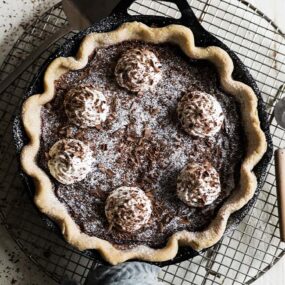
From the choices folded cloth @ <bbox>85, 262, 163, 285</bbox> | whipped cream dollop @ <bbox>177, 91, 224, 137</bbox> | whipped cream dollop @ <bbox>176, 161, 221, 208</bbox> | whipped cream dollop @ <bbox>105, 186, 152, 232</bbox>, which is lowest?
folded cloth @ <bbox>85, 262, 163, 285</bbox>

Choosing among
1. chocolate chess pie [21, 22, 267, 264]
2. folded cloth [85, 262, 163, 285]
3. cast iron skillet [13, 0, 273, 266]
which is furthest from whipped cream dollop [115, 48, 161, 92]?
folded cloth [85, 262, 163, 285]

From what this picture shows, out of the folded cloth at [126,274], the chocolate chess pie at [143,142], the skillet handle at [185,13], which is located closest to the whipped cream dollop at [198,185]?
the chocolate chess pie at [143,142]

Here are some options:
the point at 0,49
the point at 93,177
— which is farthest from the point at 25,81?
the point at 93,177

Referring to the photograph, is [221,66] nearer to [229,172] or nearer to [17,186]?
[229,172]

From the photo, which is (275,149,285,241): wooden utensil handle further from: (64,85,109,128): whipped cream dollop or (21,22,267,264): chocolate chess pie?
(64,85,109,128): whipped cream dollop

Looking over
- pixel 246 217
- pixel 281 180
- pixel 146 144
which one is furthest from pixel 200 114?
pixel 246 217

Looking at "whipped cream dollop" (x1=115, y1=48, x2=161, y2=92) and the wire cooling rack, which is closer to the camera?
"whipped cream dollop" (x1=115, y1=48, x2=161, y2=92)

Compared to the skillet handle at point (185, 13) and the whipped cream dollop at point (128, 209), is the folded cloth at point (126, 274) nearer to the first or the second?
the whipped cream dollop at point (128, 209)
